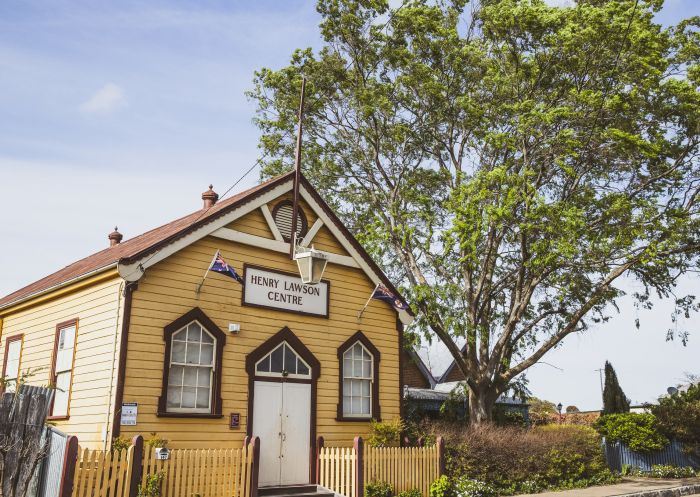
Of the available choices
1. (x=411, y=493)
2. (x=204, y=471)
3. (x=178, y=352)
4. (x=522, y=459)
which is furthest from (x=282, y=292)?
(x=522, y=459)

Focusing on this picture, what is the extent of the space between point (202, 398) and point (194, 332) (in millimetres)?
1403

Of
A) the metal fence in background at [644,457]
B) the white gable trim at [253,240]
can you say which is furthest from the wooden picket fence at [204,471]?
the metal fence in background at [644,457]

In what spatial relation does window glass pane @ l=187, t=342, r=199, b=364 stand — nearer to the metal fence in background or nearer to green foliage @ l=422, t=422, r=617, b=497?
green foliage @ l=422, t=422, r=617, b=497

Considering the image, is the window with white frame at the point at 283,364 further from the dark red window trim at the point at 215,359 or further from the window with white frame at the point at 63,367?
the window with white frame at the point at 63,367

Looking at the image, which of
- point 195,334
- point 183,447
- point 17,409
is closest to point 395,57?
point 195,334

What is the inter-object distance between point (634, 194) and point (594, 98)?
4395 millimetres

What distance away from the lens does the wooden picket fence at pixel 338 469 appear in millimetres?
14539

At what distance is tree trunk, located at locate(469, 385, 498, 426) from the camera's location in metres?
23.5

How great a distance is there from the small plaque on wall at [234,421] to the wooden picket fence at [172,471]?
24.1 inches

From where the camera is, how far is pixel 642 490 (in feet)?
60.5

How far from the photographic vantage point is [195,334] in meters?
14.1

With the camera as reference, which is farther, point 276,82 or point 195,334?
point 276,82

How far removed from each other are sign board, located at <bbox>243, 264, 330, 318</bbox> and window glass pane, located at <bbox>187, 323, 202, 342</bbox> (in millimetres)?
1301

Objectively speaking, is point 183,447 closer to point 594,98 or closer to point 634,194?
point 594,98
